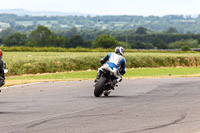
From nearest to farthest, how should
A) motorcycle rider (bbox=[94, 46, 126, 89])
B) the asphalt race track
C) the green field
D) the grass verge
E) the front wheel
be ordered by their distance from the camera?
the asphalt race track → the front wheel → motorcycle rider (bbox=[94, 46, 126, 89]) → the grass verge → the green field

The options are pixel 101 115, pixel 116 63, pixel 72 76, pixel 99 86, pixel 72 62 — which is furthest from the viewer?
pixel 72 62

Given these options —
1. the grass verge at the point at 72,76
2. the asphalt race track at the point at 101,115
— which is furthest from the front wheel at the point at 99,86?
the grass verge at the point at 72,76

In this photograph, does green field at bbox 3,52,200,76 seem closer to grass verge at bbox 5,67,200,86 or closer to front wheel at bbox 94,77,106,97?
grass verge at bbox 5,67,200,86

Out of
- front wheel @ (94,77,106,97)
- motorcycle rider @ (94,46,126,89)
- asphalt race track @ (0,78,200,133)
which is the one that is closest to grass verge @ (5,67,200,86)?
motorcycle rider @ (94,46,126,89)

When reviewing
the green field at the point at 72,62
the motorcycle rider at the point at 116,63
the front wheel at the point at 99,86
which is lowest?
the green field at the point at 72,62

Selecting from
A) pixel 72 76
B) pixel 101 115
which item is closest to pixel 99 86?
pixel 101 115

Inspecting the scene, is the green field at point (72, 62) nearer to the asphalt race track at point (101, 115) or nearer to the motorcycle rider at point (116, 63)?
the motorcycle rider at point (116, 63)

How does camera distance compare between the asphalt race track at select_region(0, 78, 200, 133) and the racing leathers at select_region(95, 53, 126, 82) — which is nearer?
the asphalt race track at select_region(0, 78, 200, 133)

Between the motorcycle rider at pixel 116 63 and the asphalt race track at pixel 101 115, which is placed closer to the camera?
the asphalt race track at pixel 101 115

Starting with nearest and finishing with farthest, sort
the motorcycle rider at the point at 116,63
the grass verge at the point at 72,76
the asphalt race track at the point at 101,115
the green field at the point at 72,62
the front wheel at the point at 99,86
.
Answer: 1. the asphalt race track at the point at 101,115
2. the front wheel at the point at 99,86
3. the motorcycle rider at the point at 116,63
4. the grass verge at the point at 72,76
5. the green field at the point at 72,62

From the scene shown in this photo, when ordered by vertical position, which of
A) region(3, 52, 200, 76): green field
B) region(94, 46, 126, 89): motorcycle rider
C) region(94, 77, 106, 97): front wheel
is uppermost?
region(94, 46, 126, 89): motorcycle rider

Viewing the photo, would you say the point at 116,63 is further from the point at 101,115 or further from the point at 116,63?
the point at 101,115

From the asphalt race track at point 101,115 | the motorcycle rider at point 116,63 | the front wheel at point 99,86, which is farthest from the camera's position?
the motorcycle rider at point 116,63

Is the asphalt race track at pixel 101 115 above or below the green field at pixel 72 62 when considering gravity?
above
